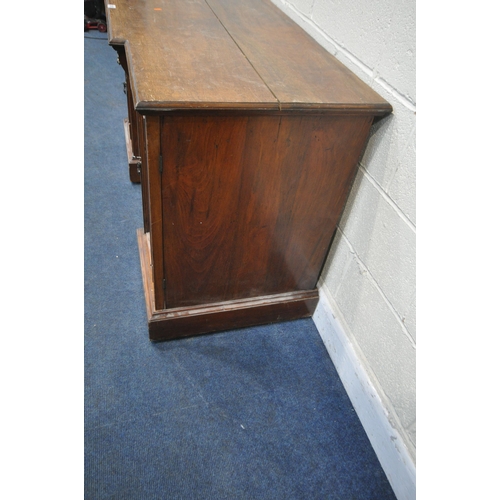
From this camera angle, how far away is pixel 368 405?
3.70 feet

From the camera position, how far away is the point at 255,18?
4.24 ft

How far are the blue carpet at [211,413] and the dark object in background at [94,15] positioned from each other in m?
2.59

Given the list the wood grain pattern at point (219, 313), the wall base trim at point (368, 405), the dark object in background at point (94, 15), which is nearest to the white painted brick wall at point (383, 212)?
the wall base trim at point (368, 405)

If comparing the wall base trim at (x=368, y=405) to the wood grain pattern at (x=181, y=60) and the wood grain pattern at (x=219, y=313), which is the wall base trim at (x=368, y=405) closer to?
the wood grain pattern at (x=219, y=313)

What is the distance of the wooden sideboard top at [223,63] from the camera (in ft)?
2.69

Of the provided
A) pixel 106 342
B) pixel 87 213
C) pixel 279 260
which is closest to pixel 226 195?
pixel 279 260

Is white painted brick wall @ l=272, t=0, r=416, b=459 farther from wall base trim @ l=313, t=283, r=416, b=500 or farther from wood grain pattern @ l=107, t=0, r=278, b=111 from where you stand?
wood grain pattern @ l=107, t=0, r=278, b=111

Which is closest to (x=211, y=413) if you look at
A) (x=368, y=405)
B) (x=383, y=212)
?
(x=368, y=405)

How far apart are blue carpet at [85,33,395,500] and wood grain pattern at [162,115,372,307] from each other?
21 centimetres

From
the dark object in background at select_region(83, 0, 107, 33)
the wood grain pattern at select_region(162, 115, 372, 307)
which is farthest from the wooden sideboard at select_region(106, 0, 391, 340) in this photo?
the dark object in background at select_region(83, 0, 107, 33)

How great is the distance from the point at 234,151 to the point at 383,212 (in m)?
0.42

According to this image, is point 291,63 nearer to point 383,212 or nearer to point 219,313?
point 383,212
